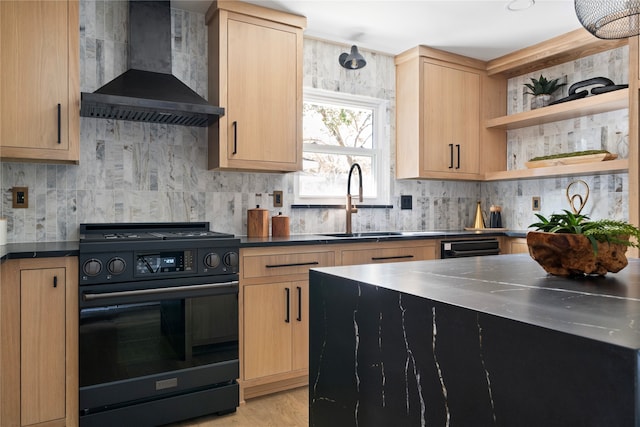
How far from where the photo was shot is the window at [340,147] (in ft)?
11.8

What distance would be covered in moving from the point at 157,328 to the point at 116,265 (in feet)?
1.26

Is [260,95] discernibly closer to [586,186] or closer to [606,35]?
[606,35]

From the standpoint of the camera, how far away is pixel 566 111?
3432 millimetres

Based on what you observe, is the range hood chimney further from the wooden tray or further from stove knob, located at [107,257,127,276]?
the wooden tray

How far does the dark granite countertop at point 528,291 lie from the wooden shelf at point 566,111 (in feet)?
6.54

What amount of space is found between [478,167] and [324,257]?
1.98 meters

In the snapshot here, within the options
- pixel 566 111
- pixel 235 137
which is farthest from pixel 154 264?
pixel 566 111

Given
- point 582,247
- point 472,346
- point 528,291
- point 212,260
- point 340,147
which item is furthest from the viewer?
point 340,147

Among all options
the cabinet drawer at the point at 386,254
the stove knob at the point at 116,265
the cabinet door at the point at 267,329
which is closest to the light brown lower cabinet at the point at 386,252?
the cabinet drawer at the point at 386,254

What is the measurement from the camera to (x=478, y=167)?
4.04 meters

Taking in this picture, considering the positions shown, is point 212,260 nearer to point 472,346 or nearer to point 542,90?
point 472,346

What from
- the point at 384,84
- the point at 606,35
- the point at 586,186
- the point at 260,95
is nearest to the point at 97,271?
the point at 260,95

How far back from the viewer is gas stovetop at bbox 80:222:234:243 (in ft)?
8.23

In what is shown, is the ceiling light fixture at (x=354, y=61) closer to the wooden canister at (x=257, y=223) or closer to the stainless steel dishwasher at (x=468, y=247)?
the wooden canister at (x=257, y=223)
